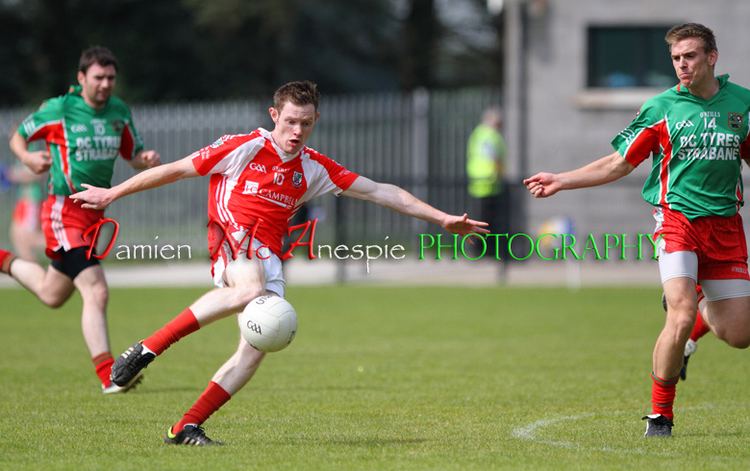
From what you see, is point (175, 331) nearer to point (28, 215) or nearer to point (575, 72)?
point (28, 215)

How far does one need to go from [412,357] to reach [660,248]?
475 cm

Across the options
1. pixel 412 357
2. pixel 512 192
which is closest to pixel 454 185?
pixel 512 192

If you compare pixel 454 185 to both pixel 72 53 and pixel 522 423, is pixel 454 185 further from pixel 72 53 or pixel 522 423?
pixel 72 53

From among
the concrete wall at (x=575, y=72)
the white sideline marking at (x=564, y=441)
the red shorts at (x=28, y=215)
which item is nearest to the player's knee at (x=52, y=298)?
the white sideline marking at (x=564, y=441)

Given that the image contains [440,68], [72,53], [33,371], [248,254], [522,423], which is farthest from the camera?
[440,68]

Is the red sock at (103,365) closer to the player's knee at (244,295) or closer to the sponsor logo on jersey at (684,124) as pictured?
the player's knee at (244,295)

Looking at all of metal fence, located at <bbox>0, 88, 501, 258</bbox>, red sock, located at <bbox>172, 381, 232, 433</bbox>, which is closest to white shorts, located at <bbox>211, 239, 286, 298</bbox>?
red sock, located at <bbox>172, 381, 232, 433</bbox>

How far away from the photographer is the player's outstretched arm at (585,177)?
25.0 ft

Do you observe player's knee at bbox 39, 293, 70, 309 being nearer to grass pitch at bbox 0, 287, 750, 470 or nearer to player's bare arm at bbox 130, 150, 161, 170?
grass pitch at bbox 0, 287, 750, 470

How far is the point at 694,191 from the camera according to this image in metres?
7.47

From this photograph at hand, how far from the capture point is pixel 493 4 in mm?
24391

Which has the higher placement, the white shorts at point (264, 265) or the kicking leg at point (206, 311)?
the white shorts at point (264, 265)

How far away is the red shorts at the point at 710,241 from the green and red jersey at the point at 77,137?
4.53 metres

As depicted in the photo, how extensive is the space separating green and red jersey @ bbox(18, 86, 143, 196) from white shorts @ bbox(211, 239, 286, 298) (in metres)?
3.02
